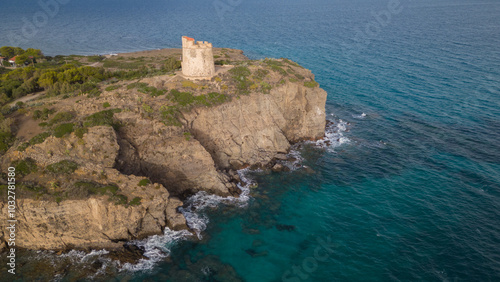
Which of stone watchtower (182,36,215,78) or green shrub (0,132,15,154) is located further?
stone watchtower (182,36,215,78)

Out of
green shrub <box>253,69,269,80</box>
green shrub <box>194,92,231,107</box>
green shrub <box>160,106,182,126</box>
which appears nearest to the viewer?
green shrub <box>160,106,182,126</box>

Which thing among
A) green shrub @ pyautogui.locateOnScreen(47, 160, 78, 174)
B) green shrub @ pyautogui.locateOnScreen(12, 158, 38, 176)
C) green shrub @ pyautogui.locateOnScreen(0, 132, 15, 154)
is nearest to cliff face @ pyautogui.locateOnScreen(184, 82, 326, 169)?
green shrub @ pyautogui.locateOnScreen(47, 160, 78, 174)

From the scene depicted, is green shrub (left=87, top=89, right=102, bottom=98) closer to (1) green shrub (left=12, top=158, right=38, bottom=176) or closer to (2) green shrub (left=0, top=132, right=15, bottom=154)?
(2) green shrub (left=0, top=132, right=15, bottom=154)

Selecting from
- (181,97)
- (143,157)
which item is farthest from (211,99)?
(143,157)

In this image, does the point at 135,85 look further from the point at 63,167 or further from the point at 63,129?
the point at 63,167

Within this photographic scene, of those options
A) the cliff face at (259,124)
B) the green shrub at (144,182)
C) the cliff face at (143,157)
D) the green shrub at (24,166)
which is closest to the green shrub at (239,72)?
the cliff face at (143,157)

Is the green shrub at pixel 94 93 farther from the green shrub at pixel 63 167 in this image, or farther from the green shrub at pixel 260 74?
the green shrub at pixel 260 74
